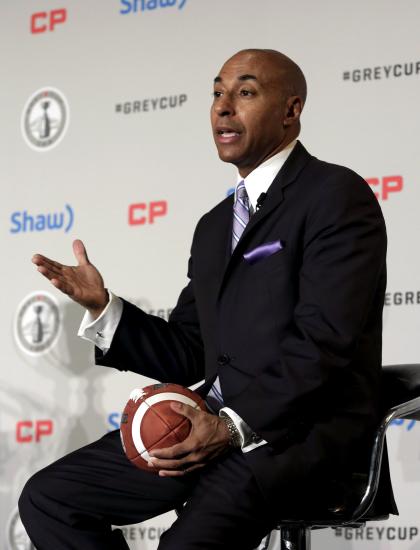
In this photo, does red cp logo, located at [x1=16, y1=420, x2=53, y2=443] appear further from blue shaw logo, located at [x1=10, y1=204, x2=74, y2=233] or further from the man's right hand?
the man's right hand

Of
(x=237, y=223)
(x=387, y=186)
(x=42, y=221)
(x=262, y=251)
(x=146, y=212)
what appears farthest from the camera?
(x=42, y=221)

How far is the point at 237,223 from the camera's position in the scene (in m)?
2.66

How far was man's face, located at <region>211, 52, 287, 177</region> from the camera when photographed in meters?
2.68

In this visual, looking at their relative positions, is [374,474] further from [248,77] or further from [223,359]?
[248,77]

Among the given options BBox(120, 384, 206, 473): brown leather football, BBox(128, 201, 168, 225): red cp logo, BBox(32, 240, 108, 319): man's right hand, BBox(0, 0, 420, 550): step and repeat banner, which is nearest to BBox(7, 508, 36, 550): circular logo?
BBox(0, 0, 420, 550): step and repeat banner

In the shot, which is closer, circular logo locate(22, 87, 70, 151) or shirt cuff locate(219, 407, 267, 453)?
shirt cuff locate(219, 407, 267, 453)

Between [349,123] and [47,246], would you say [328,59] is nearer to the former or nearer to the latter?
[349,123]

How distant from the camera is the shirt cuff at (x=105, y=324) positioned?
2.69 metres

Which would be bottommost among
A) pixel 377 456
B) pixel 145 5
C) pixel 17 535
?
pixel 17 535

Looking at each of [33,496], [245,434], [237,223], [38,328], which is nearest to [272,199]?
[237,223]

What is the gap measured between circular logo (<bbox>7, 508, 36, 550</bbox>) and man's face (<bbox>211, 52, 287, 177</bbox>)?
2592 millimetres

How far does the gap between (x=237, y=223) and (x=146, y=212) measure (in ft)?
6.29

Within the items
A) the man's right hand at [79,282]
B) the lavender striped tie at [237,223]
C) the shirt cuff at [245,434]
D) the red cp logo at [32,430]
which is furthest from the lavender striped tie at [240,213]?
the red cp logo at [32,430]

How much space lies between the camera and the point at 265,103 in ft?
8.82
